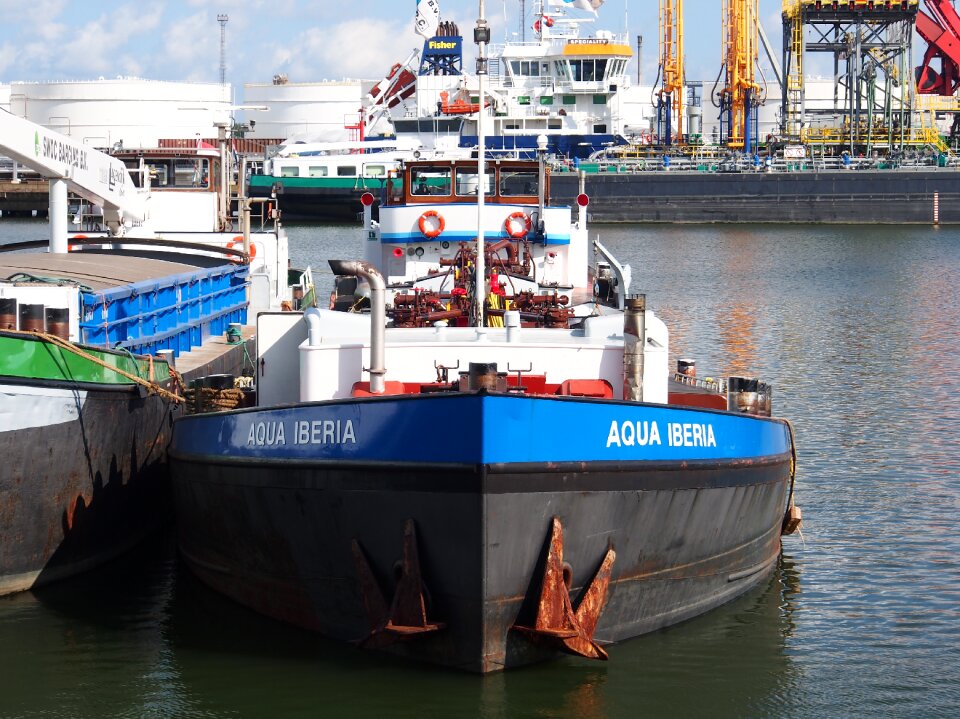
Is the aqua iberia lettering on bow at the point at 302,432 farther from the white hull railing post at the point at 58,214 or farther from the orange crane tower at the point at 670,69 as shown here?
the orange crane tower at the point at 670,69

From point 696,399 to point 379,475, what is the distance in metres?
4.75

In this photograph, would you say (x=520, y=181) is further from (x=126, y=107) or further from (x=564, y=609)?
(x=126, y=107)

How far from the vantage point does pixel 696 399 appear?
46.2 ft

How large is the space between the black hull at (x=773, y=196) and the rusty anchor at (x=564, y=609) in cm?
6737

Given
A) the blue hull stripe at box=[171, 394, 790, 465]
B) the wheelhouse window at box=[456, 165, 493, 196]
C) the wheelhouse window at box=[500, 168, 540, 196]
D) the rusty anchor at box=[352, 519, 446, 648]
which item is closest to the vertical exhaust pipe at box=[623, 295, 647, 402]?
the blue hull stripe at box=[171, 394, 790, 465]

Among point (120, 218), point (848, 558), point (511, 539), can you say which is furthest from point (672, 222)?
point (511, 539)

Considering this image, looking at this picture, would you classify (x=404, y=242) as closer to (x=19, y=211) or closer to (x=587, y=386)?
(x=587, y=386)

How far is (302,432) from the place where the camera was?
35.4 ft

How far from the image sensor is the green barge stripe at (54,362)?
1213cm

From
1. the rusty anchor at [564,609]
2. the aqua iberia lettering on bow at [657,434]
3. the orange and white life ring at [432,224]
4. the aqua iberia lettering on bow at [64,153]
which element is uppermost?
the aqua iberia lettering on bow at [64,153]

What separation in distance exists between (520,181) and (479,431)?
1086 centimetres

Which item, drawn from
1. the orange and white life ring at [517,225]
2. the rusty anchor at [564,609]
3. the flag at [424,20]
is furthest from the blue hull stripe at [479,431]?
the flag at [424,20]

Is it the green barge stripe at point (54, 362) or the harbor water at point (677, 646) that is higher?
the green barge stripe at point (54, 362)

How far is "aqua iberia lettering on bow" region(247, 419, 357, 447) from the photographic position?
10.5 m
